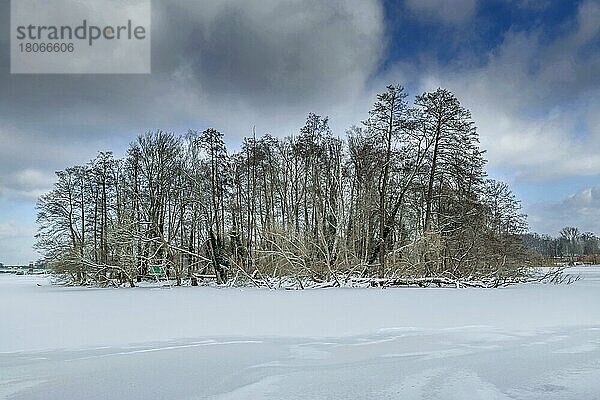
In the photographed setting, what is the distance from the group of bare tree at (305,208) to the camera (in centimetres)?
1870

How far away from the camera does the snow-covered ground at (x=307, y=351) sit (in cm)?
484

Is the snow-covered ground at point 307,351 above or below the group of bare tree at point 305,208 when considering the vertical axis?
below

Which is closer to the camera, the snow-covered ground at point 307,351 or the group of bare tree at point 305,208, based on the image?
the snow-covered ground at point 307,351

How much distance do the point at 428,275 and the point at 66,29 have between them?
13599mm

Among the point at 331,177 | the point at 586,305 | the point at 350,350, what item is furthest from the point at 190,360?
the point at 331,177

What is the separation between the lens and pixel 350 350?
22.1 ft

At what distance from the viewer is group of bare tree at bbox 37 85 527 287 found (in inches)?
736

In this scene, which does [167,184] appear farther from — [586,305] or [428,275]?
[586,305]

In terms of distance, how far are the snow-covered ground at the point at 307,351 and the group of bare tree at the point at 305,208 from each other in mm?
7093

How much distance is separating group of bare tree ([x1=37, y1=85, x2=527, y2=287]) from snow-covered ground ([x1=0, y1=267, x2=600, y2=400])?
23.3ft

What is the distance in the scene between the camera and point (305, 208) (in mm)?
25062

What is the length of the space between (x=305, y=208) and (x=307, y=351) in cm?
1846

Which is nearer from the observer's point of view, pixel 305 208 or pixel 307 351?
pixel 307 351

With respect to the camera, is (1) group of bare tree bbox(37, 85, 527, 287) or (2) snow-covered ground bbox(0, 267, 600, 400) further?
(1) group of bare tree bbox(37, 85, 527, 287)
